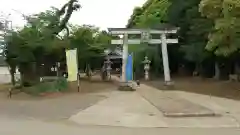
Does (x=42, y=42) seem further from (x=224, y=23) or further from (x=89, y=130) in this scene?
(x=89, y=130)

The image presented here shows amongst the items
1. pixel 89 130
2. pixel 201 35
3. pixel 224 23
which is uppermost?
pixel 201 35

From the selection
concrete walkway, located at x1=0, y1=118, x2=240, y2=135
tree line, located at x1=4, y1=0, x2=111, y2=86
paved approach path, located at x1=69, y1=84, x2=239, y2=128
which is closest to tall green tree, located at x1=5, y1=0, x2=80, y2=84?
tree line, located at x1=4, y1=0, x2=111, y2=86

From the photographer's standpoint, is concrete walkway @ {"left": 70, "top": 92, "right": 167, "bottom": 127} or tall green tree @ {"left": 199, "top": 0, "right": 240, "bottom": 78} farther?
tall green tree @ {"left": 199, "top": 0, "right": 240, "bottom": 78}

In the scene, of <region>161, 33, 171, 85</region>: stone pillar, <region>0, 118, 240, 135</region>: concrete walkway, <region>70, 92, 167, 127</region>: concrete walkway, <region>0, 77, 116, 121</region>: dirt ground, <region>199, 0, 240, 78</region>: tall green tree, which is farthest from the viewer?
<region>161, 33, 171, 85</region>: stone pillar

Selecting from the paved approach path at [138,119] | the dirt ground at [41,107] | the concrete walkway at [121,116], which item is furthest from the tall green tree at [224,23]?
the dirt ground at [41,107]

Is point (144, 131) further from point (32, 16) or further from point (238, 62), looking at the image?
point (238, 62)

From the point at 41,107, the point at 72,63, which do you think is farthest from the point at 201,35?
the point at 41,107

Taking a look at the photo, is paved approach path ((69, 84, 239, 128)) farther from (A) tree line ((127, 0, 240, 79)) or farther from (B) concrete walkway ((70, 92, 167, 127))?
(A) tree line ((127, 0, 240, 79))

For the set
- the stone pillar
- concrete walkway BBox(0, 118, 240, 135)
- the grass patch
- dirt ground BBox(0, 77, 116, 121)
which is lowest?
concrete walkway BBox(0, 118, 240, 135)

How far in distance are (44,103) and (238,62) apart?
17252 mm

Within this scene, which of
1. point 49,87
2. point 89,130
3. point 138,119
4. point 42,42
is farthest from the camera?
point 42,42

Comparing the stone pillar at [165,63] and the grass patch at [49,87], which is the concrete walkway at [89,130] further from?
the stone pillar at [165,63]

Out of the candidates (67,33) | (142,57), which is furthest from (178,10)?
(67,33)

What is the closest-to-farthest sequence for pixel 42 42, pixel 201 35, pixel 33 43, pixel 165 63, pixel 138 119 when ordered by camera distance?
pixel 138 119 → pixel 33 43 → pixel 42 42 → pixel 165 63 → pixel 201 35
